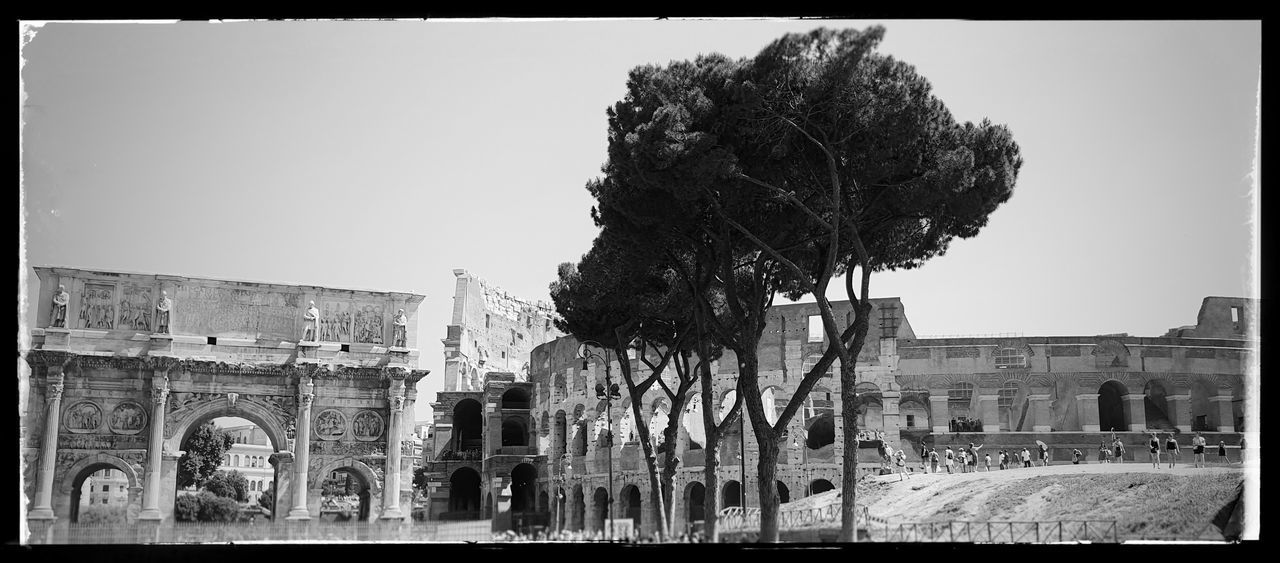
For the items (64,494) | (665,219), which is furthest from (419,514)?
(665,219)

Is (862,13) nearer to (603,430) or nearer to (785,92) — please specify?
(785,92)

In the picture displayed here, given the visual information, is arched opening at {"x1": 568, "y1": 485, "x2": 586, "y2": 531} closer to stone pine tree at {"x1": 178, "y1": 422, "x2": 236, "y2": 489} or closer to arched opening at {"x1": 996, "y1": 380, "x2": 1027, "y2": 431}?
arched opening at {"x1": 996, "y1": 380, "x2": 1027, "y2": 431}

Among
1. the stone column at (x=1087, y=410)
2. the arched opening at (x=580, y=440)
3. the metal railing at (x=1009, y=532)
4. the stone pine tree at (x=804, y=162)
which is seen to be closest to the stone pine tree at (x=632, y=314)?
the stone pine tree at (x=804, y=162)

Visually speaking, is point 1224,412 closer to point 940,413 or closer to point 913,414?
point 940,413

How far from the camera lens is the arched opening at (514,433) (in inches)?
1672

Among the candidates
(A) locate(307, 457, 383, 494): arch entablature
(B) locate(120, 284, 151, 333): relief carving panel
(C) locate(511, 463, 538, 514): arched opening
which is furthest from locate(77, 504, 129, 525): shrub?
(C) locate(511, 463, 538, 514): arched opening

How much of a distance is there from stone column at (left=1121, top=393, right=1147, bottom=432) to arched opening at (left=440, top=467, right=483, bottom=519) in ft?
69.8

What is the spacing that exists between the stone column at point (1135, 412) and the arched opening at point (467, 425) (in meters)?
22.2

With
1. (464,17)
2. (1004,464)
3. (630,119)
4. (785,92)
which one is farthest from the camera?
(1004,464)

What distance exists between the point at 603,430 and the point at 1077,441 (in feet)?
47.5

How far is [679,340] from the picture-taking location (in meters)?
22.8

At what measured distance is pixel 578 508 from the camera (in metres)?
37.4

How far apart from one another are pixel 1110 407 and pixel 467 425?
22.8m

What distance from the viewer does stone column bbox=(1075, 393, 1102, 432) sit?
1262 inches
